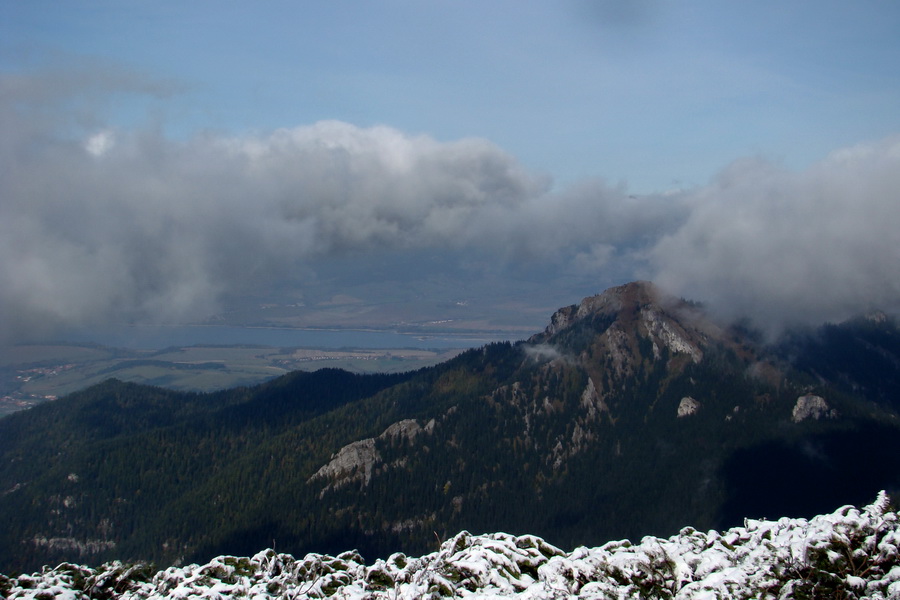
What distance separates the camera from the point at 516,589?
34.5 m

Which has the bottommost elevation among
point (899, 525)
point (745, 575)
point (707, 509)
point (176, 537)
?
point (176, 537)

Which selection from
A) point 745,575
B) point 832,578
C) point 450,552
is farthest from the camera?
point 450,552

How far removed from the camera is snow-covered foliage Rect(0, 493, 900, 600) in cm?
3058

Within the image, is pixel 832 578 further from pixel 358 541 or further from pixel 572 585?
pixel 358 541

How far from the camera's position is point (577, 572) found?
34.2m

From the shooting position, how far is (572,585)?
109ft

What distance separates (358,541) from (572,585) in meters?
179

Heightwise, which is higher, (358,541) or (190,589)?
(190,589)

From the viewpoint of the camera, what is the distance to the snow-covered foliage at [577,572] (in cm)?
3058

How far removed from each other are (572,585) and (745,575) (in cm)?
803

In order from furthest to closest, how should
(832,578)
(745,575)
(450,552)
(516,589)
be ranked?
1. (450,552)
2. (516,589)
3. (745,575)
4. (832,578)

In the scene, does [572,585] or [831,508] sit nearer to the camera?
[572,585]

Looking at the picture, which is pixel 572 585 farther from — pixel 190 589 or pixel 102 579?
pixel 102 579

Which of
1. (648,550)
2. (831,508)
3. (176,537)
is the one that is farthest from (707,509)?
(648,550)
